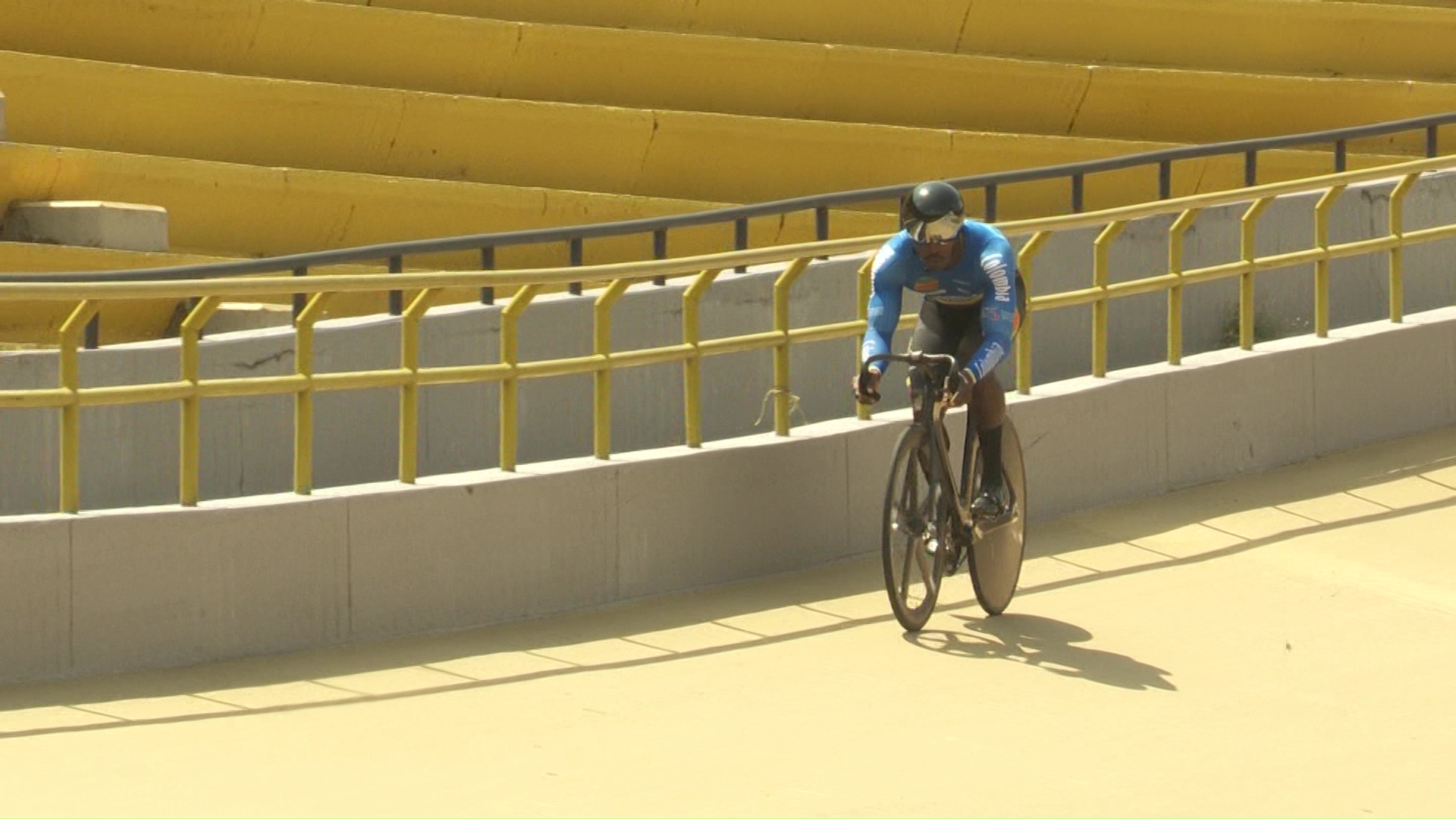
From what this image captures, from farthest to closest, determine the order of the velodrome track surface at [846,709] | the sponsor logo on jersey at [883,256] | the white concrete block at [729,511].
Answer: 1. the white concrete block at [729,511]
2. the sponsor logo on jersey at [883,256]
3. the velodrome track surface at [846,709]

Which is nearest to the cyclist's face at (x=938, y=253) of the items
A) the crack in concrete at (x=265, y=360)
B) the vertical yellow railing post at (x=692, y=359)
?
the vertical yellow railing post at (x=692, y=359)

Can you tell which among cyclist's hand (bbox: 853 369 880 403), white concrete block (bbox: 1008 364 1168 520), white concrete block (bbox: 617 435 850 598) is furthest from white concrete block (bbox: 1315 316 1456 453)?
cyclist's hand (bbox: 853 369 880 403)

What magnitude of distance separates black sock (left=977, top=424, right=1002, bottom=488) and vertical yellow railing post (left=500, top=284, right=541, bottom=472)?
1.79m

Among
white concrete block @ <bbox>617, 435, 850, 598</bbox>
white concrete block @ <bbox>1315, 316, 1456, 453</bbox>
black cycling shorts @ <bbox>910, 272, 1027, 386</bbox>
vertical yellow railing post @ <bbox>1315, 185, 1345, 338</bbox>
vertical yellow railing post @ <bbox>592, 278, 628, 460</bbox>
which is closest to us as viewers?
black cycling shorts @ <bbox>910, 272, 1027, 386</bbox>

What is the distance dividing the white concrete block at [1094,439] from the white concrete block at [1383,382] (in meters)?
1.23

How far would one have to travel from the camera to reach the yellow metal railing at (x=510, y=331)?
29.0ft

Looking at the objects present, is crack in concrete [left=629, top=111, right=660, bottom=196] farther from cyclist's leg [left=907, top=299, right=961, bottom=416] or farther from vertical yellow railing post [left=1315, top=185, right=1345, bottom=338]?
cyclist's leg [left=907, top=299, right=961, bottom=416]

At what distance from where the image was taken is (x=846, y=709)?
8508mm

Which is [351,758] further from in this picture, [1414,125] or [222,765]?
[1414,125]

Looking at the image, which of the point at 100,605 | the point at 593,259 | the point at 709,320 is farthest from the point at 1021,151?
the point at 100,605

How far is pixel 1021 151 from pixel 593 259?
3.75 metres

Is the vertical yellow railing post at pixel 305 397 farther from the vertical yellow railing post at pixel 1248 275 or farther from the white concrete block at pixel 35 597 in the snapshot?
the vertical yellow railing post at pixel 1248 275

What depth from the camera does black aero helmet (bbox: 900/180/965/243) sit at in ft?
30.2

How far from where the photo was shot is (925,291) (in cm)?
950
